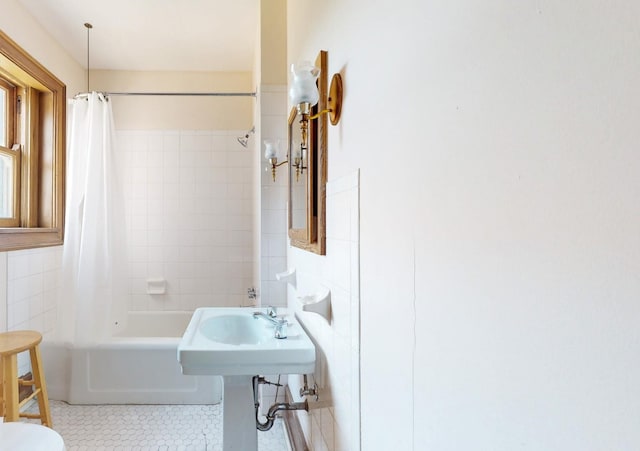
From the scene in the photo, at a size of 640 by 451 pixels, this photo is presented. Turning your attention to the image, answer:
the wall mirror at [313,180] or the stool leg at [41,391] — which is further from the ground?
the wall mirror at [313,180]

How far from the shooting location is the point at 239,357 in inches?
52.2

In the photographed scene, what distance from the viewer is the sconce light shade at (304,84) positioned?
117 centimetres

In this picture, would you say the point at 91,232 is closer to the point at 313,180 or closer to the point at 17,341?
the point at 17,341

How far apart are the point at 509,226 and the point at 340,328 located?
815mm

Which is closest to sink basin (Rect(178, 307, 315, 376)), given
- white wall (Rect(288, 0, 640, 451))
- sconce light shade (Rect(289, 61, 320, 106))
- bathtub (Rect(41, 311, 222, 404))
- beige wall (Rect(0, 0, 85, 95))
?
white wall (Rect(288, 0, 640, 451))

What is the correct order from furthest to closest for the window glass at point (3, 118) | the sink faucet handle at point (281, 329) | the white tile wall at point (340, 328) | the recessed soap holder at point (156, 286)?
the recessed soap holder at point (156, 286), the window glass at point (3, 118), the sink faucet handle at point (281, 329), the white tile wall at point (340, 328)

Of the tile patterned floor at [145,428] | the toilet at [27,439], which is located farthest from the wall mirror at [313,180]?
the tile patterned floor at [145,428]

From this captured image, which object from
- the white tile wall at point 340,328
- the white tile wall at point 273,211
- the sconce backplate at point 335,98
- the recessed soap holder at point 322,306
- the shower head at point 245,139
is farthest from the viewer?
the shower head at point 245,139

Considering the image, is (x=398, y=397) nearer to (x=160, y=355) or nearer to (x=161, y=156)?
(x=160, y=355)

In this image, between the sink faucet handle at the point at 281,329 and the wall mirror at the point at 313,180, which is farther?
the sink faucet handle at the point at 281,329

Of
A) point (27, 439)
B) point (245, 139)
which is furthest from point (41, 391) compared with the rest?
point (245, 139)

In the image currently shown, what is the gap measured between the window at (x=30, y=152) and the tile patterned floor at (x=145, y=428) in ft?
3.65

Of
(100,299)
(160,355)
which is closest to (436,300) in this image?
(160,355)

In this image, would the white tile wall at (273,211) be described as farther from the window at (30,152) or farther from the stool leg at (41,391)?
the window at (30,152)
